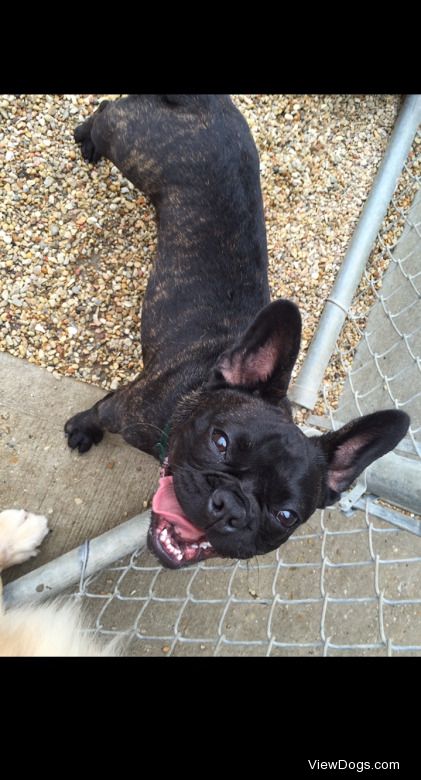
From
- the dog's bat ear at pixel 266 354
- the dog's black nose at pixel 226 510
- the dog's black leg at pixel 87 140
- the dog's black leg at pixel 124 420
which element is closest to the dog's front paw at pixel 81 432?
the dog's black leg at pixel 124 420

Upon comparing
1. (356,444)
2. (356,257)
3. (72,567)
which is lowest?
(72,567)

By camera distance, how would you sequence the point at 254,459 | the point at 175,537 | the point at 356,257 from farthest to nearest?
the point at 356,257, the point at 175,537, the point at 254,459

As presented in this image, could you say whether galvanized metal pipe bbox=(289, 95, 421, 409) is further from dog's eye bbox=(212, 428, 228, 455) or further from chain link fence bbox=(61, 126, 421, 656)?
dog's eye bbox=(212, 428, 228, 455)

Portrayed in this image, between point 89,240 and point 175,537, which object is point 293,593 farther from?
point 89,240

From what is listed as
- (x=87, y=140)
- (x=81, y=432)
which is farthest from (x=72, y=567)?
(x=87, y=140)

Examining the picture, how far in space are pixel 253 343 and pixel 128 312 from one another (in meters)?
1.88

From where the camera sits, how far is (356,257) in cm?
433

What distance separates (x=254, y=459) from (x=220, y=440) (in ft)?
0.55

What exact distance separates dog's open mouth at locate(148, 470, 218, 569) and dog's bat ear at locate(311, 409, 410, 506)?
607 mm

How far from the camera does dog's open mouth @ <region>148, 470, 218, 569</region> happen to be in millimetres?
2594

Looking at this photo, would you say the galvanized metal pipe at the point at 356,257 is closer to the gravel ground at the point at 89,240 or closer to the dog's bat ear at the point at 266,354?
the gravel ground at the point at 89,240

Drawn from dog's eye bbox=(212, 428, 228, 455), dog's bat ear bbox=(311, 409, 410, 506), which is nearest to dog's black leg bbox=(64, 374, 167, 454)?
dog's eye bbox=(212, 428, 228, 455)
